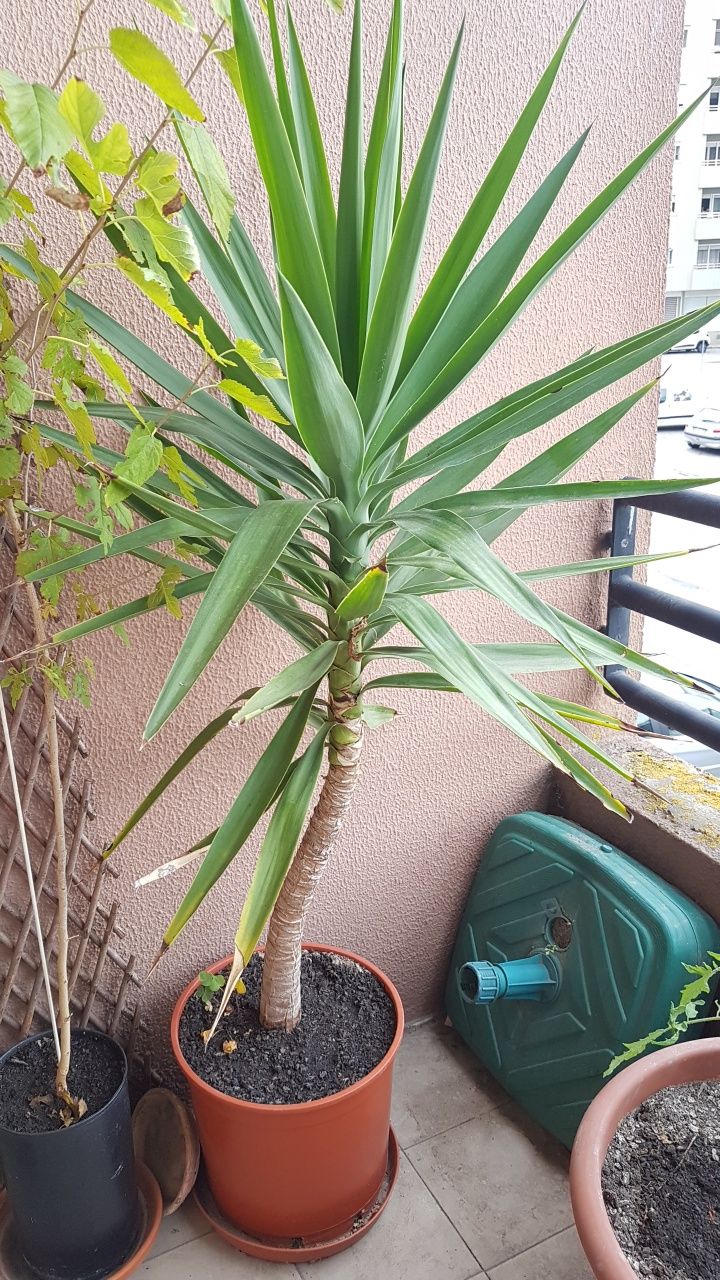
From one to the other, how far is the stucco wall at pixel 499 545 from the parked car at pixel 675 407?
8 centimetres

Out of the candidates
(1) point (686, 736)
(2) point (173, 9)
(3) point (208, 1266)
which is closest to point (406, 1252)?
(3) point (208, 1266)

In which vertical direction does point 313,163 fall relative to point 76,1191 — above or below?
above

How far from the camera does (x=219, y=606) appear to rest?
2.85 feet

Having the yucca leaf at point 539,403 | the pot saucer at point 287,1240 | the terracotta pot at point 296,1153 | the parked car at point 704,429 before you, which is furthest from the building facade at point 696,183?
the pot saucer at point 287,1240

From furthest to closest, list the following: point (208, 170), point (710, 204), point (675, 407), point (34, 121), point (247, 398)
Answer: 1. point (675, 407)
2. point (710, 204)
3. point (247, 398)
4. point (208, 170)
5. point (34, 121)

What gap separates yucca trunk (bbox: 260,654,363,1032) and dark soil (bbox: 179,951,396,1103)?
50 millimetres

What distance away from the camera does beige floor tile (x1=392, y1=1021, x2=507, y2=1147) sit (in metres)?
1.71

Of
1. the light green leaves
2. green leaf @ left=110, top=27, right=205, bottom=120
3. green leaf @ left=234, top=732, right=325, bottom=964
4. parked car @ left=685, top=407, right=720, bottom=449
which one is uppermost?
green leaf @ left=110, top=27, right=205, bottom=120

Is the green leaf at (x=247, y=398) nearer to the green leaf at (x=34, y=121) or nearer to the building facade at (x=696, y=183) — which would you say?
the green leaf at (x=34, y=121)

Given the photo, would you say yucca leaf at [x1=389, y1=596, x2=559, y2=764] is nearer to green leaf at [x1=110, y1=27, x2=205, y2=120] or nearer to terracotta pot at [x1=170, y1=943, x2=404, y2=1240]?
green leaf at [x1=110, y1=27, x2=205, y2=120]

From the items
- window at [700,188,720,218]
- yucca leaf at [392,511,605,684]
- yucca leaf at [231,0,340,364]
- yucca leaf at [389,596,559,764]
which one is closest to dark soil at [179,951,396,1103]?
yucca leaf at [389,596,559,764]

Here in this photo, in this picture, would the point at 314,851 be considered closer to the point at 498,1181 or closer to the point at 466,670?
the point at 466,670

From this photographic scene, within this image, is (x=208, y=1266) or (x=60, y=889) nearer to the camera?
(x=60, y=889)

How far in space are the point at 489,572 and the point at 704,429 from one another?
1406mm
